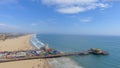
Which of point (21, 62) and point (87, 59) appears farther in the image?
point (87, 59)

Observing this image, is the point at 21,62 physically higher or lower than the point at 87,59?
higher

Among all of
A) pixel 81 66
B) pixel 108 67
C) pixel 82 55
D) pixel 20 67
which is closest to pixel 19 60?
pixel 20 67

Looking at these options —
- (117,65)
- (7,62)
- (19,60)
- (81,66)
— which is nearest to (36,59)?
(19,60)

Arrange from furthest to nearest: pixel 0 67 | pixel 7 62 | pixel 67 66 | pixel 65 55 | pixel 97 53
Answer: pixel 97 53, pixel 65 55, pixel 7 62, pixel 67 66, pixel 0 67

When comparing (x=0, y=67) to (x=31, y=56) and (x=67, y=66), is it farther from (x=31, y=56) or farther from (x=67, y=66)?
(x=67, y=66)

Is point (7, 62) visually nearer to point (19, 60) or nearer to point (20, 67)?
point (19, 60)

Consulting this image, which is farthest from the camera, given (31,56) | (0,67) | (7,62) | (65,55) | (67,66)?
(65,55)

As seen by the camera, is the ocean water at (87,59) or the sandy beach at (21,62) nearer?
the sandy beach at (21,62)

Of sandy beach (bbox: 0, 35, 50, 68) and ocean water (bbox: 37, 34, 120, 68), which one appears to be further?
ocean water (bbox: 37, 34, 120, 68)

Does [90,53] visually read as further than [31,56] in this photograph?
Yes
